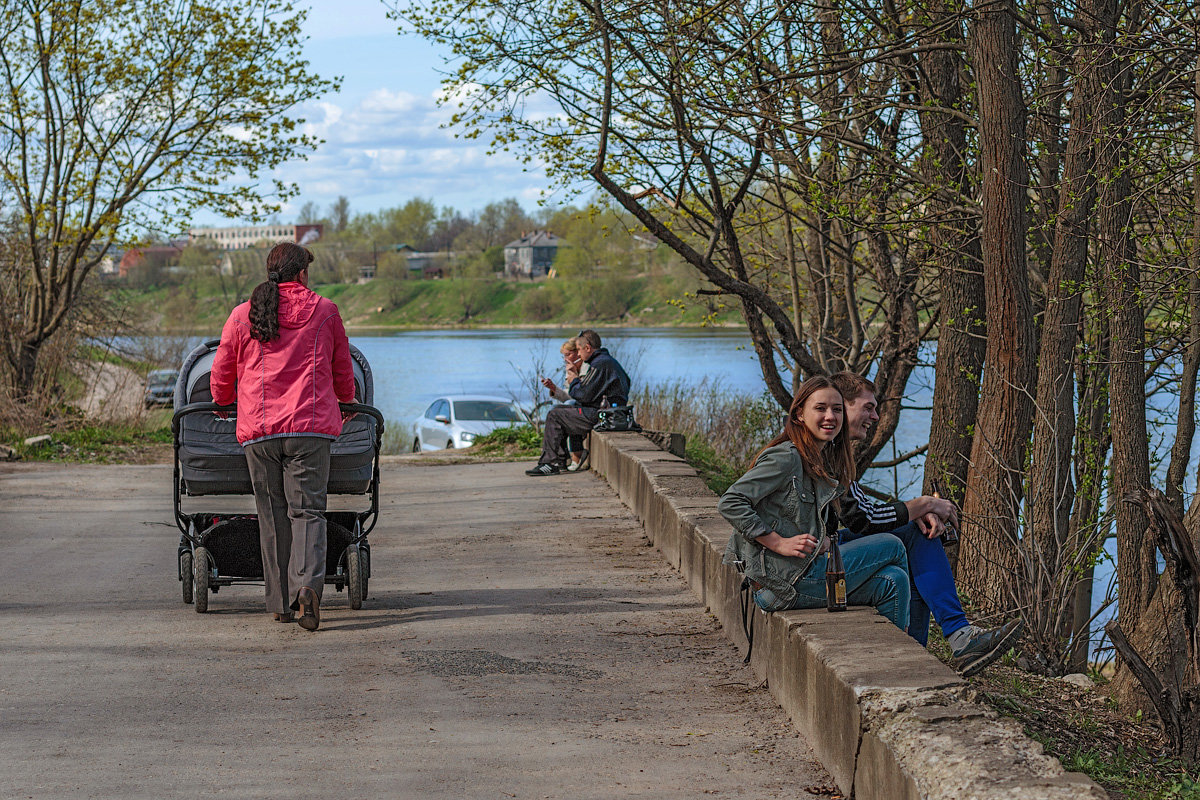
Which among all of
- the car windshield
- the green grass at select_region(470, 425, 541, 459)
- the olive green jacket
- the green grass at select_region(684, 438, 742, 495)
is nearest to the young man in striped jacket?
the olive green jacket

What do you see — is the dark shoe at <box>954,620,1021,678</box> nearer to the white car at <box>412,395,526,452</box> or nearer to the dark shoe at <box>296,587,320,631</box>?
the dark shoe at <box>296,587,320,631</box>

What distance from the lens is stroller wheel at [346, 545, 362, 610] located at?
6756mm

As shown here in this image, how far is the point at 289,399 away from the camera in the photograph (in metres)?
6.21

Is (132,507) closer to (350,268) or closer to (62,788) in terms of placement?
(62,788)

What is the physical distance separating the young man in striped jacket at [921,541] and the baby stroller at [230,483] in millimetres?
2530

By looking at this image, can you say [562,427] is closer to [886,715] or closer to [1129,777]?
[1129,777]

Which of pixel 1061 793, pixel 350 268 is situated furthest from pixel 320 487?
pixel 350 268

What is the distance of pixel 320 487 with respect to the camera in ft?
20.7

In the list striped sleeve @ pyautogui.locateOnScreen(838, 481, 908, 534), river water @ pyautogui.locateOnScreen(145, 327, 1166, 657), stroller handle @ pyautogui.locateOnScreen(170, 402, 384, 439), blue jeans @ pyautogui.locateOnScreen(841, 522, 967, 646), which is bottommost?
river water @ pyautogui.locateOnScreen(145, 327, 1166, 657)

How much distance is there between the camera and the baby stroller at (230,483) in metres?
6.62

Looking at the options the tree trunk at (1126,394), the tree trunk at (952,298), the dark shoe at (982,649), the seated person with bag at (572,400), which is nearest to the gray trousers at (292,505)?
the dark shoe at (982,649)

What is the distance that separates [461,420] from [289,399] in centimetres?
1525

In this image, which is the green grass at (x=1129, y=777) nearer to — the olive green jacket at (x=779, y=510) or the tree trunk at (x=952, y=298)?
the olive green jacket at (x=779, y=510)

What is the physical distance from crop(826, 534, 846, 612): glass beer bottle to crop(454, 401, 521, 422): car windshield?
53.4 ft
